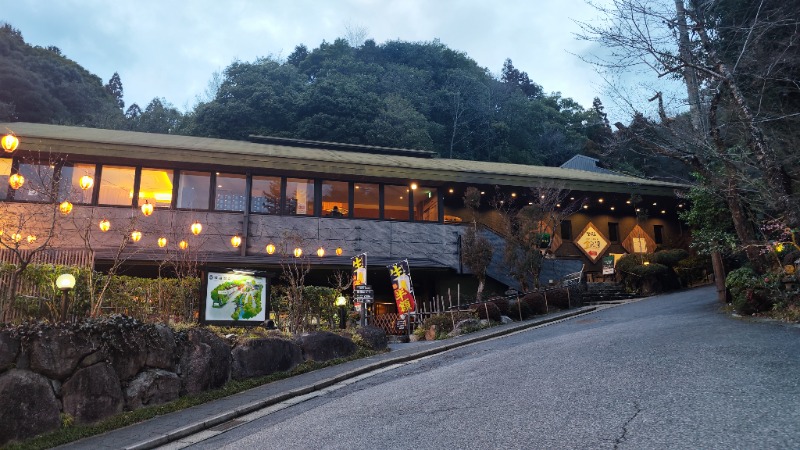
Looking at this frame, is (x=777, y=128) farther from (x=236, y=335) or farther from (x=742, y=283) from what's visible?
(x=236, y=335)

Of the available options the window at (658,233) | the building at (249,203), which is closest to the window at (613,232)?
the window at (658,233)

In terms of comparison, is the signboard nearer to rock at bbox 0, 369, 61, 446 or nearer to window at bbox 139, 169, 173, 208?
rock at bbox 0, 369, 61, 446

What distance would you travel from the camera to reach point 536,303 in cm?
1808

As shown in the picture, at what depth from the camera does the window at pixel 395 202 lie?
22.2 metres

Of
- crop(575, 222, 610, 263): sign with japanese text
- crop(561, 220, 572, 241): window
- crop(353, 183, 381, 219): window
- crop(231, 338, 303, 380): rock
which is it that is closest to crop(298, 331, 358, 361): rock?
crop(231, 338, 303, 380): rock

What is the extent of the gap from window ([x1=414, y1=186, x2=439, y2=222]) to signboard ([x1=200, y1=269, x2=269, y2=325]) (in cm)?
1172

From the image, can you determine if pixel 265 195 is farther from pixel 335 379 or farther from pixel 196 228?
pixel 335 379

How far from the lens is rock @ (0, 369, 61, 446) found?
6.86 metres

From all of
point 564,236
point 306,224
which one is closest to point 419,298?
point 306,224

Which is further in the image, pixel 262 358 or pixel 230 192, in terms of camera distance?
pixel 230 192

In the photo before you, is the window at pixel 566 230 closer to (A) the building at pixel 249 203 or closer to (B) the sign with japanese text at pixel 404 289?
(A) the building at pixel 249 203

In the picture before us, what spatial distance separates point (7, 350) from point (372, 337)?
25.6 ft

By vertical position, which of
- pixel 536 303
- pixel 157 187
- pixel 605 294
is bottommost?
pixel 536 303

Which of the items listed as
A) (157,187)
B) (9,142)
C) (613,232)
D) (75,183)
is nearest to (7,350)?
(9,142)
